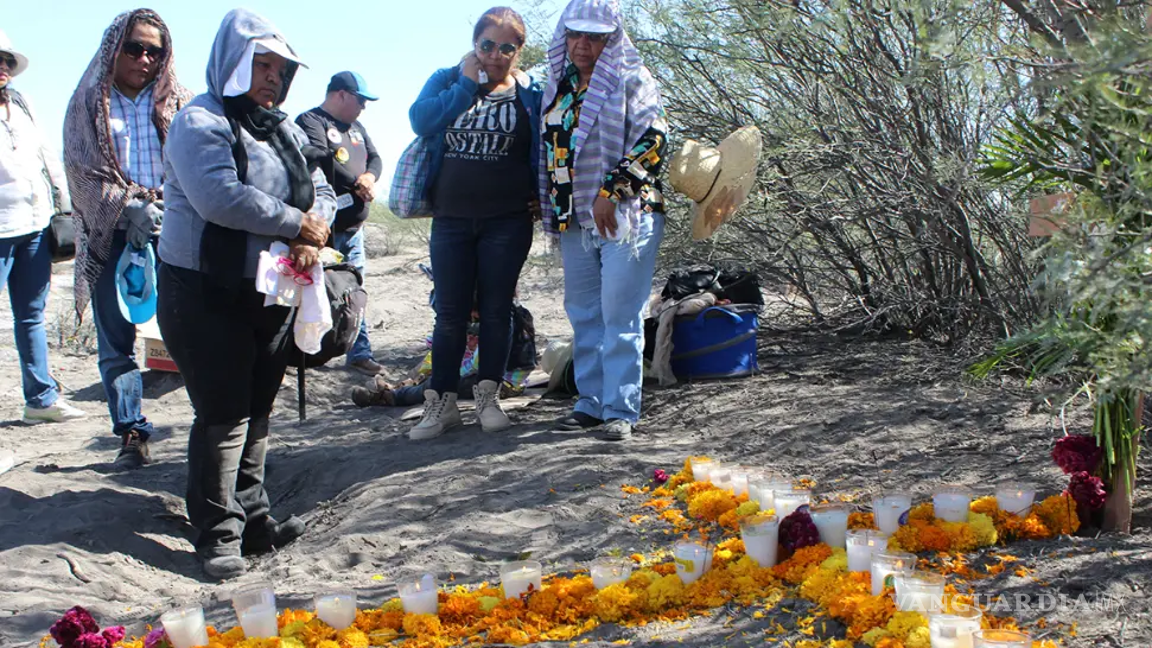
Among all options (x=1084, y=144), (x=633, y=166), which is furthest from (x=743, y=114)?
(x=1084, y=144)

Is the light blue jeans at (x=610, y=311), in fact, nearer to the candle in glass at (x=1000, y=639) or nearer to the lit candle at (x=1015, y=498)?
the lit candle at (x=1015, y=498)

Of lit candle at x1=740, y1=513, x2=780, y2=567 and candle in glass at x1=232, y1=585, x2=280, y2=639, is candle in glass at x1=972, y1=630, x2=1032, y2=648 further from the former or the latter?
candle in glass at x1=232, y1=585, x2=280, y2=639

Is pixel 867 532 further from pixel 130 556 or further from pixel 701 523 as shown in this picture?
pixel 130 556

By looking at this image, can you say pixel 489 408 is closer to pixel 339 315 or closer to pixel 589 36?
pixel 339 315

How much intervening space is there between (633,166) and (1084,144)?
1.99 m

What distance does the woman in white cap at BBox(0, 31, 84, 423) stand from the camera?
5.53 m

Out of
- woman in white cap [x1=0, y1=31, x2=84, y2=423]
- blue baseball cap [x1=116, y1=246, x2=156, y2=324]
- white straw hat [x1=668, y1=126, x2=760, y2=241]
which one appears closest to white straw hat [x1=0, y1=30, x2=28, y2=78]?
woman in white cap [x1=0, y1=31, x2=84, y2=423]

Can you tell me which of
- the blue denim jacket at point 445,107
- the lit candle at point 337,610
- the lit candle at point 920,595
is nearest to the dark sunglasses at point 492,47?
the blue denim jacket at point 445,107

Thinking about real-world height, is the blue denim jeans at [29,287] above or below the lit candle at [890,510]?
above

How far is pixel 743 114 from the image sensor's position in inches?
243

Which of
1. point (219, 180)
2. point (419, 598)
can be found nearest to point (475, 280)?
point (219, 180)

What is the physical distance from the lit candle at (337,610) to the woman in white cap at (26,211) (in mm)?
3471

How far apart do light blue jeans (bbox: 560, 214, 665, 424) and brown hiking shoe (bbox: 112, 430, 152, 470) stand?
2.18 meters

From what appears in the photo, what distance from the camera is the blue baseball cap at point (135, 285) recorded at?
4898 mm
